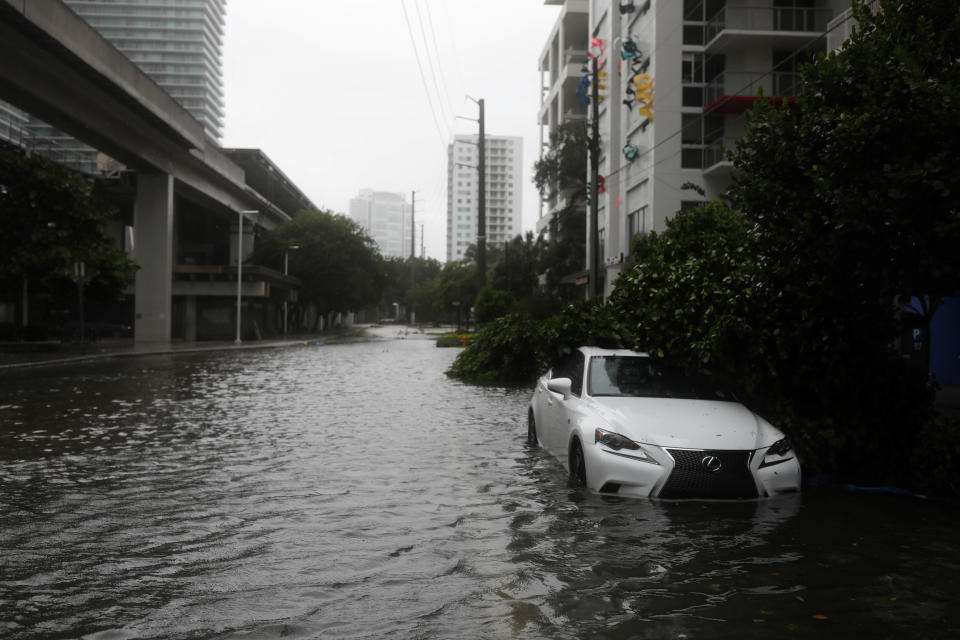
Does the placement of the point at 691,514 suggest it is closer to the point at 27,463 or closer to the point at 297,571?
the point at 297,571

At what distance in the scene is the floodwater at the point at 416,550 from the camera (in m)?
4.31

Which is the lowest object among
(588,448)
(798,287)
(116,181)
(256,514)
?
(256,514)

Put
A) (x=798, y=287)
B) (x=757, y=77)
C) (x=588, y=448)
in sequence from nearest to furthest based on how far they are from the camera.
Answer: (x=588, y=448) → (x=798, y=287) → (x=757, y=77)

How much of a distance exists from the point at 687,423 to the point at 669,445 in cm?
44

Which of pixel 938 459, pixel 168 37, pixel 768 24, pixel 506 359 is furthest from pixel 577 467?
pixel 168 37

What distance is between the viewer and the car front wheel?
7562 mm

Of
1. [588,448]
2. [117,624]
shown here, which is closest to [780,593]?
[588,448]

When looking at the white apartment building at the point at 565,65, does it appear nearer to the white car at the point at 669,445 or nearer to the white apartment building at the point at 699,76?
the white apartment building at the point at 699,76

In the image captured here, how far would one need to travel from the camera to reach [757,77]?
122ft

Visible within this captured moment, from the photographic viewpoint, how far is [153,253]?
45.6 meters

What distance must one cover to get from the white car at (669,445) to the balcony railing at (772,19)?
3290 cm

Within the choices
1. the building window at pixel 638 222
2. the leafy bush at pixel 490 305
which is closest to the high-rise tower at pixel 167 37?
the leafy bush at pixel 490 305

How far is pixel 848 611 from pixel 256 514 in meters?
4.36

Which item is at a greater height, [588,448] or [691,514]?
[588,448]
